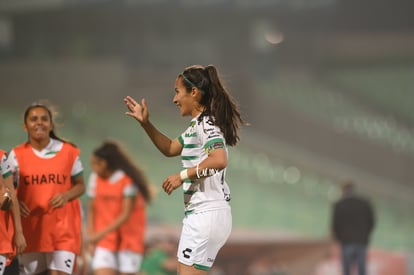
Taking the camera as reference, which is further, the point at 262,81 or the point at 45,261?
the point at 262,81

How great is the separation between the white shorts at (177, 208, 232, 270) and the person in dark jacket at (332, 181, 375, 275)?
28.0 feet

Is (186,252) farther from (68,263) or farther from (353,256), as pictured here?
(353,256)

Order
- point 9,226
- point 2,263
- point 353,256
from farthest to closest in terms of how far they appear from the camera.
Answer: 1. point 353,256
2. point 9,226
3. point 2,263

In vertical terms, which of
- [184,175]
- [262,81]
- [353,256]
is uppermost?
[262,81]

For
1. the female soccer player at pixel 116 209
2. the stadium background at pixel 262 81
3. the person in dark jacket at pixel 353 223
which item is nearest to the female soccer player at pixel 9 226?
the female soccer player at pixel 116 209

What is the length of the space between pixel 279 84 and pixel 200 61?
5.89 feet

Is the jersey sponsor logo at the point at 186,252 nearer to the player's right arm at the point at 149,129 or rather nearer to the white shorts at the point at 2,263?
the player's right arm at the point at 149,129

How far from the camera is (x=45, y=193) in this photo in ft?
24.4

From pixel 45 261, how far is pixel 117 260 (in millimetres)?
2646

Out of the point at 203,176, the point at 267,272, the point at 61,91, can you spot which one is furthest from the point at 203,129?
the point at 61,91

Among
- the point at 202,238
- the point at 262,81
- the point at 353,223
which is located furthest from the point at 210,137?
the point at 262,81

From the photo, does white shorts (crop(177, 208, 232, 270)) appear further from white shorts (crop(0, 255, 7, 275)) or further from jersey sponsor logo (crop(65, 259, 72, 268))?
jersey sponsor logo (crop(65, 259, 72, 268))

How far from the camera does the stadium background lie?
775 inches

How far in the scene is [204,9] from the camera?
1992 centimetres
